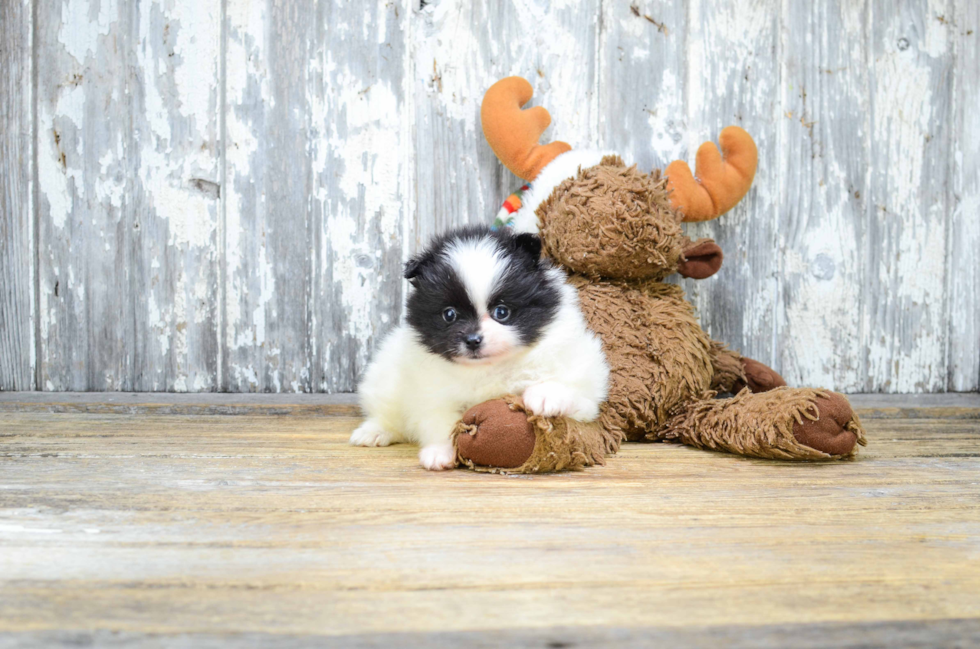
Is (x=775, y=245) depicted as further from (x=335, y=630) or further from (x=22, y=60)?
(x=22, y=60)

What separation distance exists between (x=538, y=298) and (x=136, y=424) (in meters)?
1.18

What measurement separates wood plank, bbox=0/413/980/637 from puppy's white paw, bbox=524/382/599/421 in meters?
0.13

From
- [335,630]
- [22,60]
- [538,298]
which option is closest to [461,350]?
[538,298]

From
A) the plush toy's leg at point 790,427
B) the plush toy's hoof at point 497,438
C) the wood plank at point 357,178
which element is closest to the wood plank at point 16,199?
the wood plank at point 357,178

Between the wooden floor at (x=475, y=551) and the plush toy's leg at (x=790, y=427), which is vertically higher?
the plush toy's leg at (x=790, y=427)

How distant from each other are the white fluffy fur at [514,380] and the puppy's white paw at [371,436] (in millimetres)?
100

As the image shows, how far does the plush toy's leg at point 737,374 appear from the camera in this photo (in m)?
1.75

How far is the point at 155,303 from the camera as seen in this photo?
76.5 inches

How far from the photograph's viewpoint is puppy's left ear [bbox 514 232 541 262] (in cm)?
139

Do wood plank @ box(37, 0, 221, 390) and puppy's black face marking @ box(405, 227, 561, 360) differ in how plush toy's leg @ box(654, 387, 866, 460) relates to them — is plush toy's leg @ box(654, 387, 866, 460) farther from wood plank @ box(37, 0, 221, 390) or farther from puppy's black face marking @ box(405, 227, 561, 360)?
wood plank @ box(37, 0, 221, 390)

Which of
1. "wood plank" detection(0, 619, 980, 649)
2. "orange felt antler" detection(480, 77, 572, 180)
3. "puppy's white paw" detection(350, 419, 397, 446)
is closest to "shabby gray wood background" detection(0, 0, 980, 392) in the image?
"orange felt antler" detection(480, 77, 572, 180)

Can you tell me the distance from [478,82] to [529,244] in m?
0.77

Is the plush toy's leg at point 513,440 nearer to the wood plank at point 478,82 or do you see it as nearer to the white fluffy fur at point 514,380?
the white fluffy fur at point 514,380

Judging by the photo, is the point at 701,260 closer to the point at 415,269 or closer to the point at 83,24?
the point at 415,269
